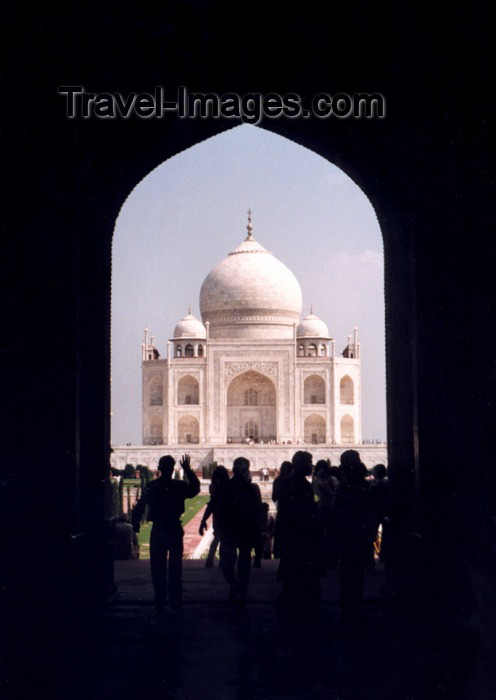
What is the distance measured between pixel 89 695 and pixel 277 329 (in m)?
30.2

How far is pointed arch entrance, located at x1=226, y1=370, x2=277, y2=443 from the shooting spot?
3291 cm

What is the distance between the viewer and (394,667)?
429 centimetres

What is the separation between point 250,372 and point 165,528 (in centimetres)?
2741

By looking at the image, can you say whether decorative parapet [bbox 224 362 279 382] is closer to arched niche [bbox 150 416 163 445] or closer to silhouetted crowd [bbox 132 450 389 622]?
arched niche [bbox 150 416 163 445]

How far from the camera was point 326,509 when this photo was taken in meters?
6.60

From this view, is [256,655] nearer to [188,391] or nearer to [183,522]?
[183,522]

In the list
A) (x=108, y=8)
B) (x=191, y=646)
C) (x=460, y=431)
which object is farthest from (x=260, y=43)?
(x=191, y=646)

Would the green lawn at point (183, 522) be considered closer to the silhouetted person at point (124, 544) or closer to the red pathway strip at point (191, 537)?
the red pathway strip at point (191, 537)

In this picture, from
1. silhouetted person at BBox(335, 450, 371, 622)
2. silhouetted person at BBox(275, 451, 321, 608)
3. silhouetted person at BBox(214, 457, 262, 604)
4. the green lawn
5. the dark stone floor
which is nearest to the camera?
the dark stone floor

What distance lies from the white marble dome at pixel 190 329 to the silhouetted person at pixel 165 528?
28664 millimetres

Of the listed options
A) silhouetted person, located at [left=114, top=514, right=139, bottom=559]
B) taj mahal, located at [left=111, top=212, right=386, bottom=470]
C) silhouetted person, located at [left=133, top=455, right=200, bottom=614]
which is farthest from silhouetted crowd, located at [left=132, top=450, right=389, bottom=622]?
taj mahal, located at [left=111, top=212, right=386, bottom=470]

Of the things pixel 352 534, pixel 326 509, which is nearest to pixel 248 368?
pixel 326 509

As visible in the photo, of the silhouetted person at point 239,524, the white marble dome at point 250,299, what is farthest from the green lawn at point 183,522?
the white marble dome at point 250,299

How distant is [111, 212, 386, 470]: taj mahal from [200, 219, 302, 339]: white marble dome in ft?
0.13
